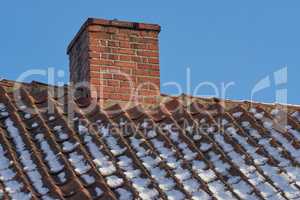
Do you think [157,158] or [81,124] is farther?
[81,124]

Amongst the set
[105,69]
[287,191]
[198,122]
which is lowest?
[287,191]

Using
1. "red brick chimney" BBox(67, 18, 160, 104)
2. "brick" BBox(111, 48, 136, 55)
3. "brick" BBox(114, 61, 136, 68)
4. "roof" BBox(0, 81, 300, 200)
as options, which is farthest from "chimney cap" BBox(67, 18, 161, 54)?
"roof" BBox(0, 81, 300, 200)

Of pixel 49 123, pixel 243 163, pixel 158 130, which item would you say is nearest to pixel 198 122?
pixel 158 130

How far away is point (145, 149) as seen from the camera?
766cm

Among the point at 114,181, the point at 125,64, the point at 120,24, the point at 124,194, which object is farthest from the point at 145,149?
the point at 120,24

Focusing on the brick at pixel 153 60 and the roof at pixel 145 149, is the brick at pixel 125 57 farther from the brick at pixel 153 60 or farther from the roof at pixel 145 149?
the roof at pixel 145 149

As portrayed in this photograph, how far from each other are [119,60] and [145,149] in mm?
1775

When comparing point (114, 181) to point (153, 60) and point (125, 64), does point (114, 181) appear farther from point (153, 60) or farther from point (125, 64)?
point (153, 60)

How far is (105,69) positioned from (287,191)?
2858 mm

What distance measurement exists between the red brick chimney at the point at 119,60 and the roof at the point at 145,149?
29 centimetres

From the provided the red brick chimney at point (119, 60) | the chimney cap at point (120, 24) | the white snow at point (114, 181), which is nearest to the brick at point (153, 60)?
the red brick chimney at point (119, 60)

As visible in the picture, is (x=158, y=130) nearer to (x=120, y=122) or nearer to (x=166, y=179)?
(x=120, y=122)

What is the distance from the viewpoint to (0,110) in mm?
8266

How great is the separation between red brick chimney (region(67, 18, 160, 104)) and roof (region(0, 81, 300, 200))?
288 millimetres
